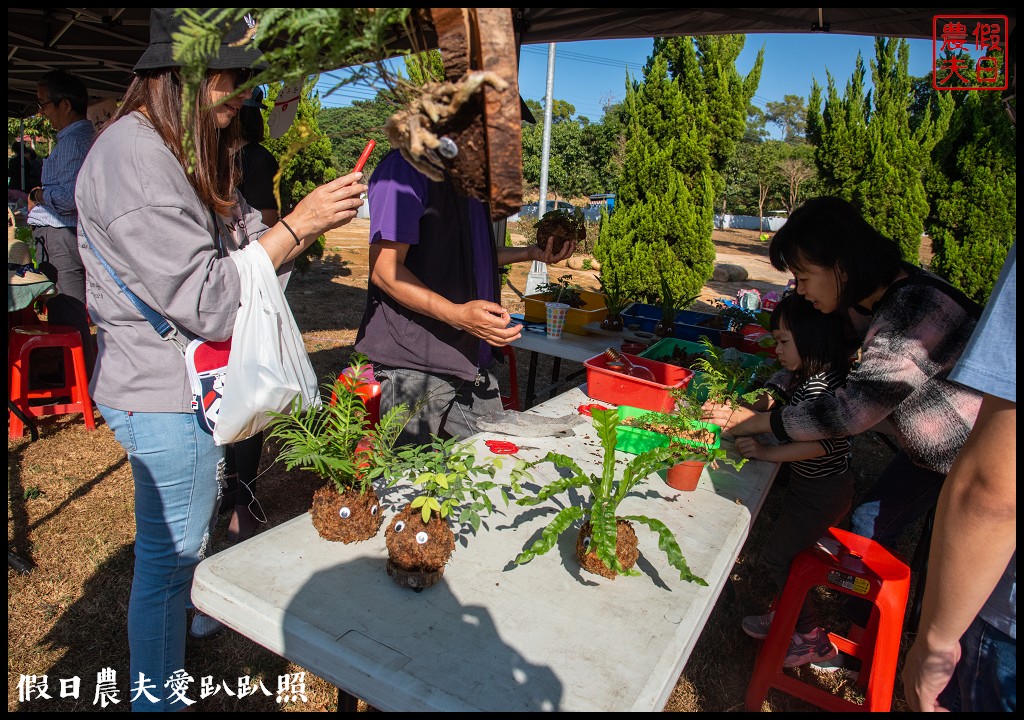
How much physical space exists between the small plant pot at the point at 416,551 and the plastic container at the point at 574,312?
2.41 meters

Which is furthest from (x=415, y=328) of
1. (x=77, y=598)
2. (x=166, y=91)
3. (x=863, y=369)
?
(x=77, y=598)

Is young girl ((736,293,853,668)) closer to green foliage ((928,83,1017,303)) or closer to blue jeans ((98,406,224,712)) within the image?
blue jeans ((98,406,224,712))

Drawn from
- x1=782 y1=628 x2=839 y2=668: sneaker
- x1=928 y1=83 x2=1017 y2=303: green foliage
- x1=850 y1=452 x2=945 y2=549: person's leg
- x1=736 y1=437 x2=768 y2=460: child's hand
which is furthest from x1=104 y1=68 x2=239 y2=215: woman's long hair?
x1=928 y1=83 x2=1017 y2=303: green foliage

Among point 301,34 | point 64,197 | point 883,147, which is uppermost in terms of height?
point 883,147

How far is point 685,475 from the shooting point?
1.82 m

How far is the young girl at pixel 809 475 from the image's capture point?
226cm

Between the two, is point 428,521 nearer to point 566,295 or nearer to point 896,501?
point 896,501

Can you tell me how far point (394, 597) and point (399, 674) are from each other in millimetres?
223

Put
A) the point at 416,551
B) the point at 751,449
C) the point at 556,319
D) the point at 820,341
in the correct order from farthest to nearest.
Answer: the point at 556,319 → the point at 820,341 → the point at 751,449 → the point at 416,551

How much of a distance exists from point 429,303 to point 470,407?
0.57 metres

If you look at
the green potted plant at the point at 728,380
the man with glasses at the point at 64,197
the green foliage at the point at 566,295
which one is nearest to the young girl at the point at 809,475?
the green potted plant at the point at 728,380

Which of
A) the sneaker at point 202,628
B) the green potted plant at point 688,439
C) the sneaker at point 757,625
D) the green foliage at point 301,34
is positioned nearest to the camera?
the green foliage at point 301,34

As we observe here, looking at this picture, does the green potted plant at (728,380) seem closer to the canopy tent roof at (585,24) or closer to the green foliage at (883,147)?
the canopy tent roof at (585,24)

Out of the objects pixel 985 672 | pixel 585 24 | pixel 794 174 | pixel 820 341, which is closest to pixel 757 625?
pixel 820 341
